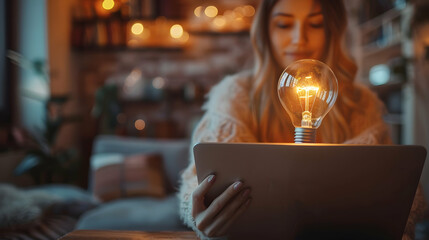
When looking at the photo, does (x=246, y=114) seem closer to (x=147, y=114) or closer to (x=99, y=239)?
(x=99, y=239)

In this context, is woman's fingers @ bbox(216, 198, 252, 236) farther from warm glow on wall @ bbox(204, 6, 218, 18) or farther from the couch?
Answer: warm glow on wall @ bbox(204, 6, 218, 18)

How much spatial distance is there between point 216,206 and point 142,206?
1.59 meters

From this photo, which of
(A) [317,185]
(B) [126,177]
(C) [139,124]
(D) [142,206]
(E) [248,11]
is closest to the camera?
(A) [317,185]

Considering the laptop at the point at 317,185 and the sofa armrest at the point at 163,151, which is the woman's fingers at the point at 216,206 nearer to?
the laptop at the point at 317,185

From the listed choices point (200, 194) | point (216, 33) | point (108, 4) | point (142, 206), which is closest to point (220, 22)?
point (216, 33)

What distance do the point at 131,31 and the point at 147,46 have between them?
0.83 ft

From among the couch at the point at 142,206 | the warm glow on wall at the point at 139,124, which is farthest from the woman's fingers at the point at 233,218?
the warm glow on wall at the point at 139,124

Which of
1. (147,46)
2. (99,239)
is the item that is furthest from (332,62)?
(147,46)

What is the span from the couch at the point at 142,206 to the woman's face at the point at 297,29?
1.15 metres

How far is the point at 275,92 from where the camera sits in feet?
3.38

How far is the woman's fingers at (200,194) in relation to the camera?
61 cm

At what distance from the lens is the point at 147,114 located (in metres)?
4.50

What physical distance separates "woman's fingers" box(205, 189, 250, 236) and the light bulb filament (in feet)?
0.68

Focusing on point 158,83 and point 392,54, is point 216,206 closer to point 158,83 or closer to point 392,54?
point 392,54
